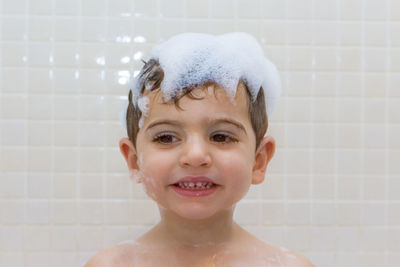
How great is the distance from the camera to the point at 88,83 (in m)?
1.54

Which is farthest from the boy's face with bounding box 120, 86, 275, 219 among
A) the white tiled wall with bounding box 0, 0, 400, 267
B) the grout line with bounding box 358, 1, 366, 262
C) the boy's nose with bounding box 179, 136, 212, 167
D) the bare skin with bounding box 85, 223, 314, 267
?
the grout line with bounding box 358, 1, 366, 262

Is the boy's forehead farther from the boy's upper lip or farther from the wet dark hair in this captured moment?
the boy's upper lip

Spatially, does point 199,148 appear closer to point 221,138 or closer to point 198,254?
point 221,138

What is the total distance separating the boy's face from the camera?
106 cm

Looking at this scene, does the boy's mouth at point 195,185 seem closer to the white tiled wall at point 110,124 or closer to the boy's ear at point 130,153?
the boy's ear at point 130,153

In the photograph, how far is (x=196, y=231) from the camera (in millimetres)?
1191

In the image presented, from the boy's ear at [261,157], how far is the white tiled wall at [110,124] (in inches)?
13.7

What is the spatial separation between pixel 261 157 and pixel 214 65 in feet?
0.79

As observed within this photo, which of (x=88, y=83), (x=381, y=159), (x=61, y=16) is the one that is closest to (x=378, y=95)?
(x=381, y=159)

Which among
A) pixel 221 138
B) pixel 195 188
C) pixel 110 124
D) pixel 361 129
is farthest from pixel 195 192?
pixel 361 129

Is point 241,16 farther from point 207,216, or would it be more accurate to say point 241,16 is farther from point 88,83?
point 207,216

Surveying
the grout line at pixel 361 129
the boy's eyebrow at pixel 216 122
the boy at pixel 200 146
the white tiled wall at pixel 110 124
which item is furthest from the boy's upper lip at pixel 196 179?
the grout line at pixel 361 129

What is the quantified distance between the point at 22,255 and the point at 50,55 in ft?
1.90

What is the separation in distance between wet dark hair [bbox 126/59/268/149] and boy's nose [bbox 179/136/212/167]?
0.09 meters
